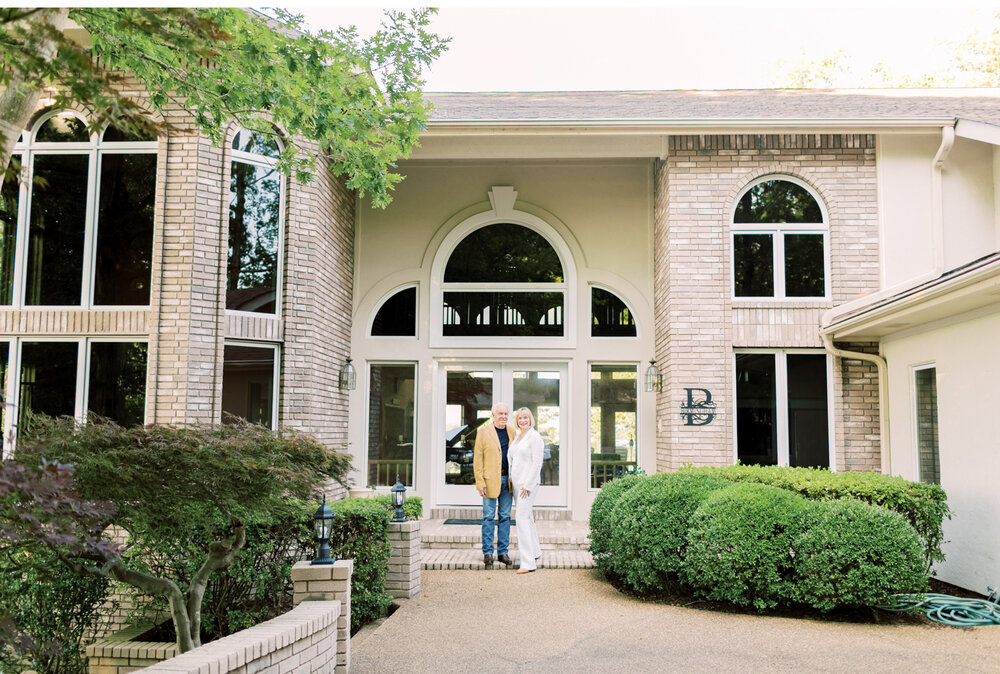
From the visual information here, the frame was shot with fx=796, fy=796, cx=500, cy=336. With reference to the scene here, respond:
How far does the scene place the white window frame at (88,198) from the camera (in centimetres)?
917

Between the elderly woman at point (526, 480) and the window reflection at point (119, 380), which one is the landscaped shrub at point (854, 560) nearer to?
the elderly woman at point (526, 480)

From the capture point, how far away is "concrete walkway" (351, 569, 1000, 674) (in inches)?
197

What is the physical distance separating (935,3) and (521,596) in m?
5.52

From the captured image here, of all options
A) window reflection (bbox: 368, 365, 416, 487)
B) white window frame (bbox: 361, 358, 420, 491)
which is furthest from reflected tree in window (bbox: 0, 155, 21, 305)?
window reflection (bbox: 368, 365, 416, 487)

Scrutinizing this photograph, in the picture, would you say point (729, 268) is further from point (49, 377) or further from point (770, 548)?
point (49, 377)

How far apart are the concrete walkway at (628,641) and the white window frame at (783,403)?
13.9 ft

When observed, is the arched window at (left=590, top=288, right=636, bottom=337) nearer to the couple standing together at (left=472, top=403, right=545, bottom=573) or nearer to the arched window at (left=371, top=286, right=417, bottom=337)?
the arched window at (left=371, top=286, right=417, bottom=337)

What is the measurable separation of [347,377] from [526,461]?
4.14m

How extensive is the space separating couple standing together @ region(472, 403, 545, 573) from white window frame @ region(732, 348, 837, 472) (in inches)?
129

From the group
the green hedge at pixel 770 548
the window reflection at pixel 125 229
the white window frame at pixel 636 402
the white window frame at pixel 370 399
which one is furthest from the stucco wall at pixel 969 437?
the window reflection at pixel 125 229

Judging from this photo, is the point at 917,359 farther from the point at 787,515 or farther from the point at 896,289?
the point at 787,515

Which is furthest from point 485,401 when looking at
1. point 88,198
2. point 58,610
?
point 58,610

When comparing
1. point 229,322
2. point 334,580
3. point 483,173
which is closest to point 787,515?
point 334,580

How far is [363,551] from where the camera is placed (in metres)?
6.30
